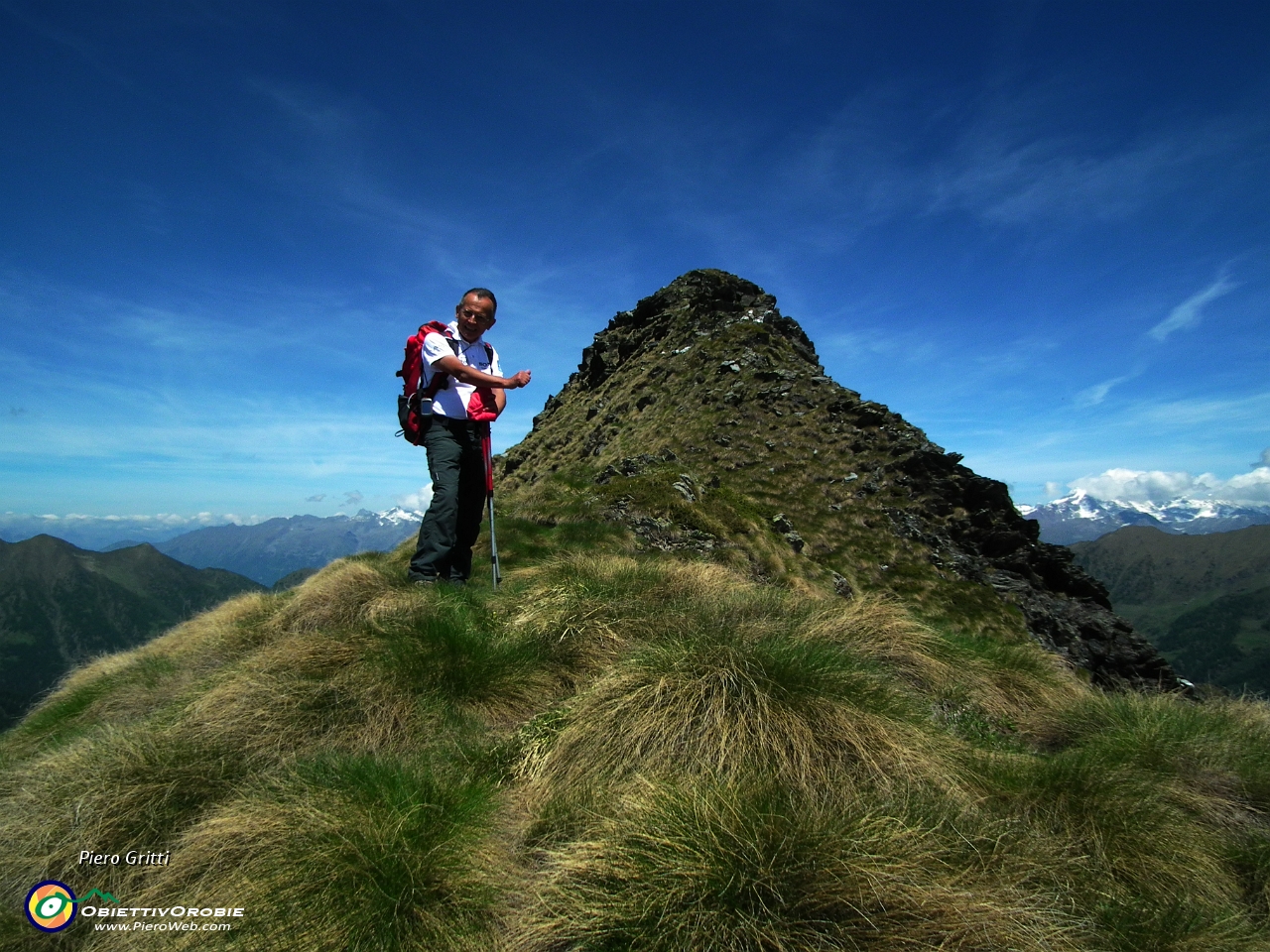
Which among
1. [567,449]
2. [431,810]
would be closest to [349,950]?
[431,810]

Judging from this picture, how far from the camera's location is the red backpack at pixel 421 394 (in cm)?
750

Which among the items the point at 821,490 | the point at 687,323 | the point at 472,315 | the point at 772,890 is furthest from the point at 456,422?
the point at 687,323

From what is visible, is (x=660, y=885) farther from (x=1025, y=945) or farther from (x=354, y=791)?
(x=354, y=791)

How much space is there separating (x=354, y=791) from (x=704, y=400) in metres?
35.8

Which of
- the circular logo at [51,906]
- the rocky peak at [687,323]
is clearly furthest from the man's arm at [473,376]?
the rocky peak at [687,323]

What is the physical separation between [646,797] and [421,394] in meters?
6.10

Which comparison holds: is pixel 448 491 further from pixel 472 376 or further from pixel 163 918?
pixel 163 918

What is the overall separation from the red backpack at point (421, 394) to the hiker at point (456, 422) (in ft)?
0.06

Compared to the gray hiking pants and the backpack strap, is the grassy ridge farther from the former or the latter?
the backpack strap

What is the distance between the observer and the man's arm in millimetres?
7203

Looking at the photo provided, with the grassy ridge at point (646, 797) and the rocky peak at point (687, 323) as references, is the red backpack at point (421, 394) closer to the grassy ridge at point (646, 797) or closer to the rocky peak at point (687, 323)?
the grassy ridge at point (646, 797)

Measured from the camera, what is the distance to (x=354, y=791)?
316 cm

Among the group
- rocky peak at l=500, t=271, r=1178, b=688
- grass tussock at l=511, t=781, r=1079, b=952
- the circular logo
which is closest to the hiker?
the circular logo

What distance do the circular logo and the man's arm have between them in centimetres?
550
